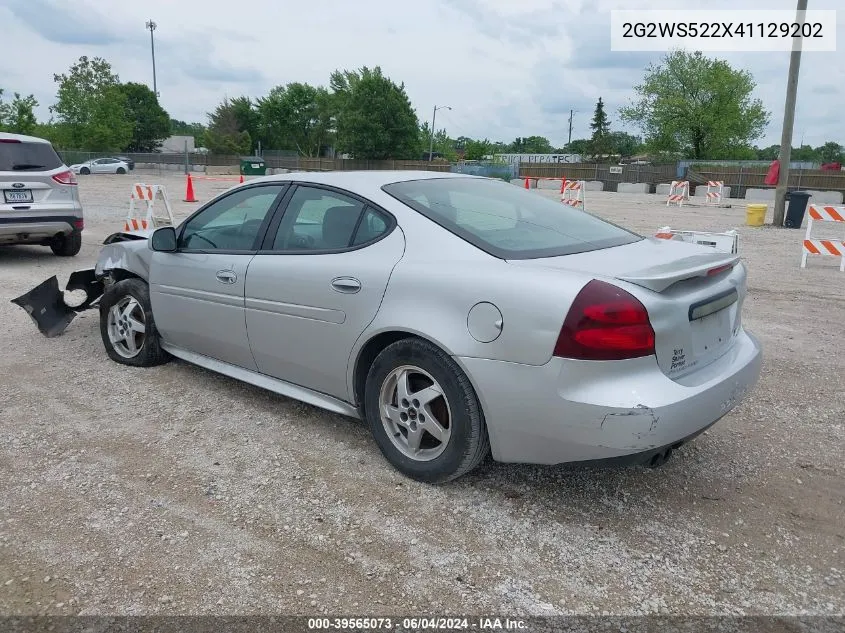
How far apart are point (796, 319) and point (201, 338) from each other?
5.91 meters

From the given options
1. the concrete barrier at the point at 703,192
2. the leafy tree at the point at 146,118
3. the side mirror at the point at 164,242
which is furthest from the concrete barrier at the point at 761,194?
the leafy tree at the point at 146,118

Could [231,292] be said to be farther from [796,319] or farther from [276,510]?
[796,319]

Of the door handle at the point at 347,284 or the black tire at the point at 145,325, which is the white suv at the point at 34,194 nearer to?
the black tire at the point at 145,325

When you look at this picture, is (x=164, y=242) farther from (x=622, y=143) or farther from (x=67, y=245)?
(x=622, y=143)

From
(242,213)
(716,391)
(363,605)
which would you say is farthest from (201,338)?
(716,391)

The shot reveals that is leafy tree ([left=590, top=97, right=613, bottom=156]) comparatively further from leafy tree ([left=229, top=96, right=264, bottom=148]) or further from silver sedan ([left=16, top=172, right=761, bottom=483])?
silver sedan ([left=16, top=172, right=761, bottom=483])

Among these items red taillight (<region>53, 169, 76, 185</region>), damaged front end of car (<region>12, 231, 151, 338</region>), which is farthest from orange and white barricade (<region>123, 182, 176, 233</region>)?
damaged front end of car (<region>12, 231, 151, 338</region>)

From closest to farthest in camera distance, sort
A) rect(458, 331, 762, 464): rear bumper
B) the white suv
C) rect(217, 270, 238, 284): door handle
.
Answer: rect(458, 331, 762, 464): rear bumper, rect(217, 270, 238, 284): door handle, the white suv

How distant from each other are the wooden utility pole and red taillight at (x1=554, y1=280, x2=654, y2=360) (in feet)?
54.4

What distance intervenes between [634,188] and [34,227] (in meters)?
36.2

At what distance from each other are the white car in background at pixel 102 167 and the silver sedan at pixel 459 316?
44.9 meters

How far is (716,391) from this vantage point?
289 cm

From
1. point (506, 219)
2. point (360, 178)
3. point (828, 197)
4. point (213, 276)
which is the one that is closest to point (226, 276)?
point (213, 276)

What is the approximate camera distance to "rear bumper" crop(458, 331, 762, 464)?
2.62 meters
